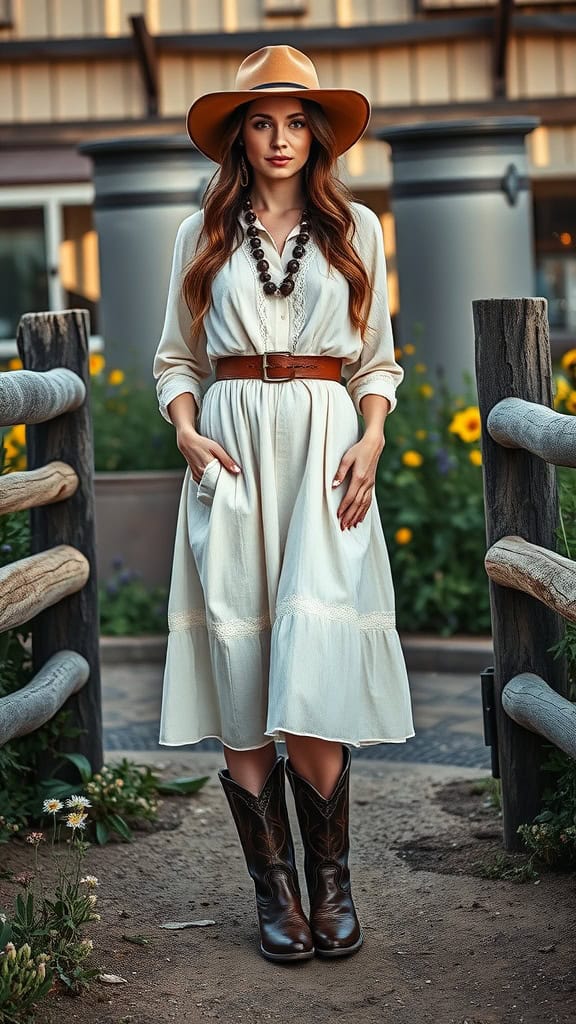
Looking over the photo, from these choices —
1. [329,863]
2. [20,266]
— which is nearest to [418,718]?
[329,863]

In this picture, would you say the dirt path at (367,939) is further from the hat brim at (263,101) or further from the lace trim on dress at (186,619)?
the hat brim at (263,101)

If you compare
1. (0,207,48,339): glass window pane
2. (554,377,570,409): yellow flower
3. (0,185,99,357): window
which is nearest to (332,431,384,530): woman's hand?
(554,377,570,409): yellow flower

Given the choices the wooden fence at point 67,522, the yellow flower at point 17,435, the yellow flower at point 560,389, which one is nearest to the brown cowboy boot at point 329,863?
the wooden fence at point 67,522

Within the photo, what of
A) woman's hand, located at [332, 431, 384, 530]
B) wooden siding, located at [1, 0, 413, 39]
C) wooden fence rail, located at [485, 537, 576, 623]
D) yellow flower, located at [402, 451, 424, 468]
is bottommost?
wooden fence rail, located at [485, 537, 576, 623]

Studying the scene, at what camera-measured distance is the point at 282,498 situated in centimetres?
311

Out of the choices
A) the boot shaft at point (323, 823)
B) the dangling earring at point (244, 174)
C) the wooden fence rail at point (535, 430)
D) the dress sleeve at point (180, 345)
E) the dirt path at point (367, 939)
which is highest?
the dangling earring at point (244, 174)

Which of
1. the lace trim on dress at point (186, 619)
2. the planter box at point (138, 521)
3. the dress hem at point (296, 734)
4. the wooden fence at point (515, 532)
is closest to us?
the dress hem at point (296, 734)

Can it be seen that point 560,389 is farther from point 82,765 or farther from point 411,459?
point 82,765

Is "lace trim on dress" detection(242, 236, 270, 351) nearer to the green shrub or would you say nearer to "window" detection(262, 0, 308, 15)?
the green shrub

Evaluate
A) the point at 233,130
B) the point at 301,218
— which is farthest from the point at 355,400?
the point at 233,130

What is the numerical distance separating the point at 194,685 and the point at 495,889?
88 centimetres

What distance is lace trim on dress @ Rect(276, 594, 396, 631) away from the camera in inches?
117

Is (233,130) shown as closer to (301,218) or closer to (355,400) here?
(301,218)

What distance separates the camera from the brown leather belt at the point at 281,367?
311 cm
